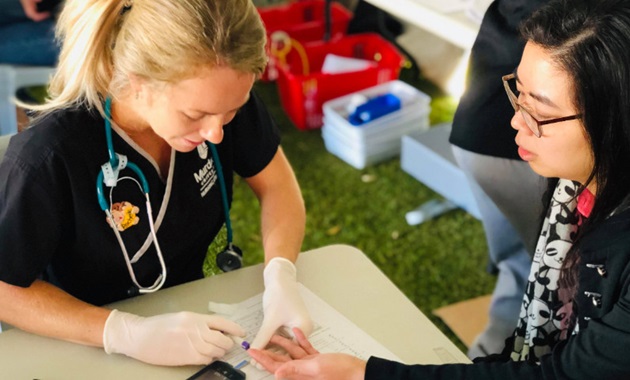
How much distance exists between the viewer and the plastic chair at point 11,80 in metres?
2.65

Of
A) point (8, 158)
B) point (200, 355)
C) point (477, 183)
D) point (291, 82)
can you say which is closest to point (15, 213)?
point (8, 158)

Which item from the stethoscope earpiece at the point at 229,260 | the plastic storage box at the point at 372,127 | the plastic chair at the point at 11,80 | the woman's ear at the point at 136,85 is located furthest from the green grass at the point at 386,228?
the woman's ear at the point at 136,85

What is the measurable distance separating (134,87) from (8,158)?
0.70 ft

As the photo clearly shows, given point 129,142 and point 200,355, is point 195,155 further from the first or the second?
point 200,355

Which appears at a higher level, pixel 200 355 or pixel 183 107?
pixel 183 107

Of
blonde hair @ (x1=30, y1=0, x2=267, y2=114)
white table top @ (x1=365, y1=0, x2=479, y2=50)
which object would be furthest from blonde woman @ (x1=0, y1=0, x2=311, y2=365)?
white table top @ (x1=365, y1=0, x2=479, y2=50)

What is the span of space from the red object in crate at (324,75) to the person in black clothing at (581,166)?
1.97 meters

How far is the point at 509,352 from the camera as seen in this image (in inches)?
55.2

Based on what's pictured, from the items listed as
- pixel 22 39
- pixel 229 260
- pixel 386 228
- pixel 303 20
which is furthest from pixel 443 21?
pixel 303 20

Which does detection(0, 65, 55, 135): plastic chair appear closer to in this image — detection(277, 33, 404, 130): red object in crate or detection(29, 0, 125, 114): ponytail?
detection(277, 33, 404, 130): red object in crate

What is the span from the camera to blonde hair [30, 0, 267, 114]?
1.04 m

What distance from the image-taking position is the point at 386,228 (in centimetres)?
262

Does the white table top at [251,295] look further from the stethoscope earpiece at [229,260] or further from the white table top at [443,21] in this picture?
the white table top at [443,21]

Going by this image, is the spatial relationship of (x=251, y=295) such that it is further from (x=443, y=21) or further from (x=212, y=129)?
(x=443, y=21)
